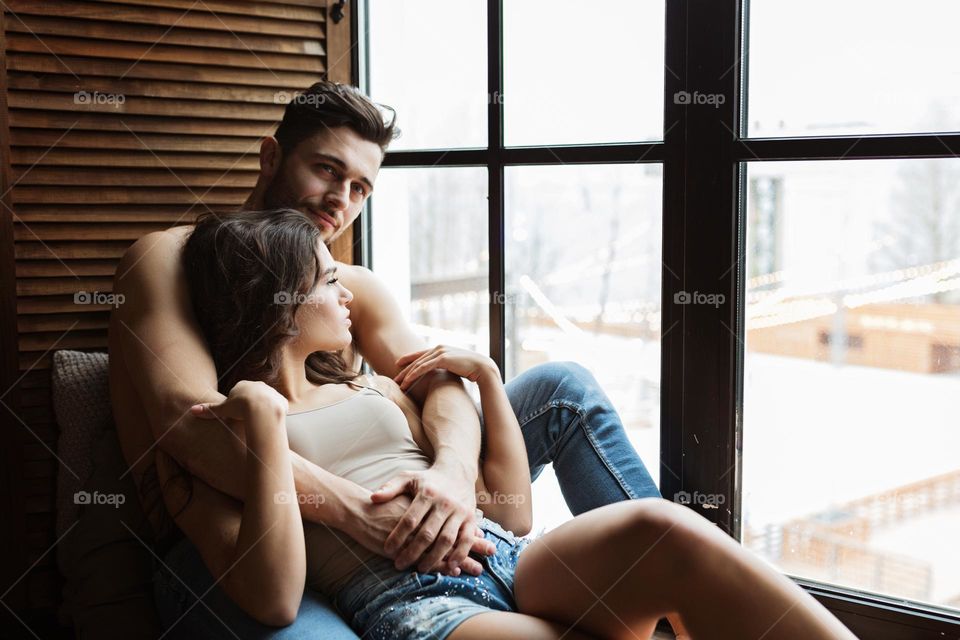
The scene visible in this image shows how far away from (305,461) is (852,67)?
118 centimetres

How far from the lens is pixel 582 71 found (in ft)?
6.13

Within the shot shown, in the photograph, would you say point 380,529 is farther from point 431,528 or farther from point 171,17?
point 171,17

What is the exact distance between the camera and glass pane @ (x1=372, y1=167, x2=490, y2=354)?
6.72 ft

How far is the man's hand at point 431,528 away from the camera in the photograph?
1372 millimetres

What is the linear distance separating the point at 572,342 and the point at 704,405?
1.19 feet

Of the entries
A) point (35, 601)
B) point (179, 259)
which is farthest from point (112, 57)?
point (35, 601)

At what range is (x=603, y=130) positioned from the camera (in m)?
1.83

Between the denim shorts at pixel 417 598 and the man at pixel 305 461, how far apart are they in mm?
29
